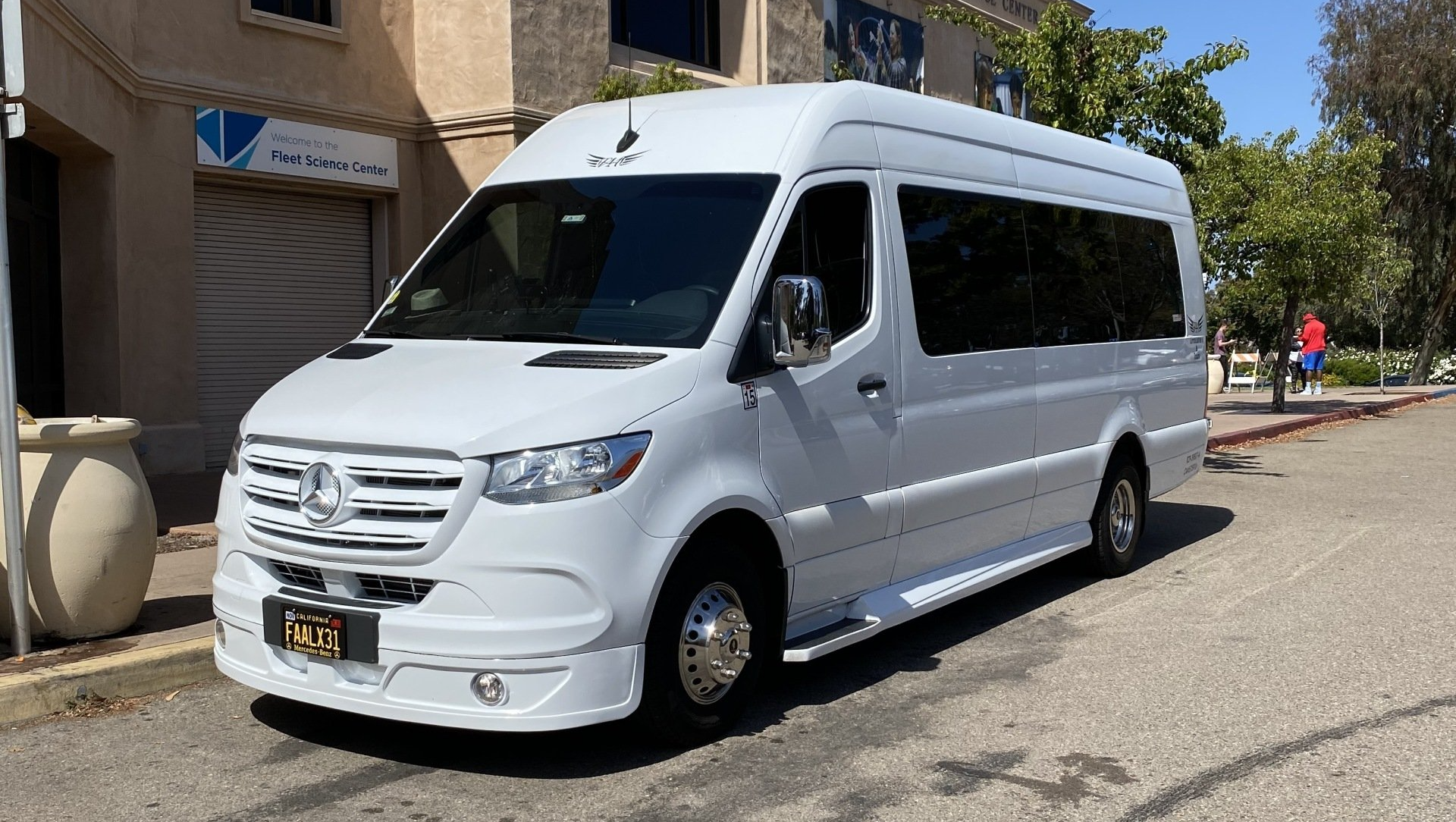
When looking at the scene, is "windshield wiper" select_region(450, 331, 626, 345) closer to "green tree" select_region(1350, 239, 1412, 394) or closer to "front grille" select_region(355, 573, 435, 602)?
"front grille" select_region(355, 573, 435, 602)

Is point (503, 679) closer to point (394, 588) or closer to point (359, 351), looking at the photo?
point (394, 588)

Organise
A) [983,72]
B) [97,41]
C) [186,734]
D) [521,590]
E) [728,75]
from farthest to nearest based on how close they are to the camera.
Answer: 1. [983,72]
2. [728,75]
3. [97,41]
4. [186,734]
5. [521,590]

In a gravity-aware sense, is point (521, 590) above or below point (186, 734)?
above

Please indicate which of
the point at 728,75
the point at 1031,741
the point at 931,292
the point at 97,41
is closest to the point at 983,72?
the point at 728,75

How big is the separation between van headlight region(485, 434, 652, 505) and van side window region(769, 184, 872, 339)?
130cm

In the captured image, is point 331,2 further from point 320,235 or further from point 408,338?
point 408,338

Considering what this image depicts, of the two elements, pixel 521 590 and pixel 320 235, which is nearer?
pixel 521 590

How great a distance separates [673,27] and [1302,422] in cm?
1141

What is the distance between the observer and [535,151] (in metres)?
6.65

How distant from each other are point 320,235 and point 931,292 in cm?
1055

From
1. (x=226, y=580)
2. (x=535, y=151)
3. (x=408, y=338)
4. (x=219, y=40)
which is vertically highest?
(x=219, y=40)

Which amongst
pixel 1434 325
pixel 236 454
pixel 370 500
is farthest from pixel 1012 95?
pixel 1434 325

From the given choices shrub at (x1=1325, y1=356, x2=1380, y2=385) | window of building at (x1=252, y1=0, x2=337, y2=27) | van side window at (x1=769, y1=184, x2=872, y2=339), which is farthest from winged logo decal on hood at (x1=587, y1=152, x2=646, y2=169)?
shrub at (x1=1325, y1=356, x2=1380, y2=385)

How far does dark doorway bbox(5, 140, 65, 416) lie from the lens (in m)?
12.1
